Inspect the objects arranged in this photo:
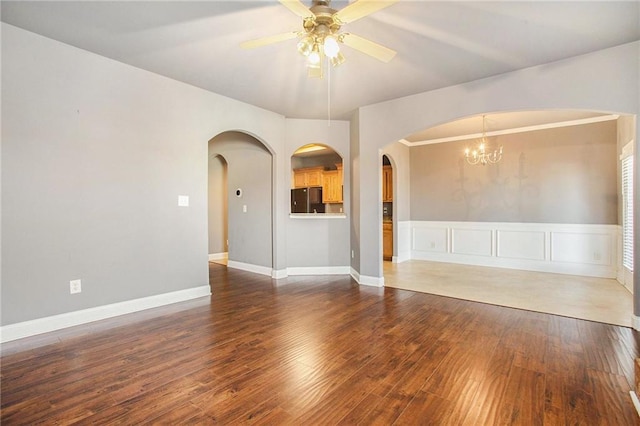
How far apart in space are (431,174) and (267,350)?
18.8 feet

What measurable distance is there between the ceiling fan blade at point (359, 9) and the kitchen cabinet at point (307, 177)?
601cm

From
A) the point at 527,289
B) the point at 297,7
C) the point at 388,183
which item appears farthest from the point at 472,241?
the point at 297,7

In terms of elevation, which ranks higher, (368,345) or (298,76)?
(298,76)

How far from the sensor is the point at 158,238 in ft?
11.8

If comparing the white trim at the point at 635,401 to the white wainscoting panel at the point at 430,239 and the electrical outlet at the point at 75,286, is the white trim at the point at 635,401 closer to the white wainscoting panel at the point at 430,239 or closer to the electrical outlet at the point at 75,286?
the electrical outlet at the point at 75,286

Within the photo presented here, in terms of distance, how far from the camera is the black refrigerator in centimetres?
765

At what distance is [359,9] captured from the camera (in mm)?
1892

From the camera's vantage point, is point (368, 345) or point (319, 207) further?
point (319, 207)

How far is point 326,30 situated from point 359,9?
27 cm

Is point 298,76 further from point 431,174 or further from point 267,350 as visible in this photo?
point 431,174

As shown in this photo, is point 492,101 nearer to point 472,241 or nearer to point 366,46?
point 366,46

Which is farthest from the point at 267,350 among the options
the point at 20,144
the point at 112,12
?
the point at 112,12

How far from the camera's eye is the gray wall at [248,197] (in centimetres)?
535

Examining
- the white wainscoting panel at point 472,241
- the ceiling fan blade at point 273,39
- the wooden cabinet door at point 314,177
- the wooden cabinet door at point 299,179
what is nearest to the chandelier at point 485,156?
the white wainscoting panel at point 472,241
